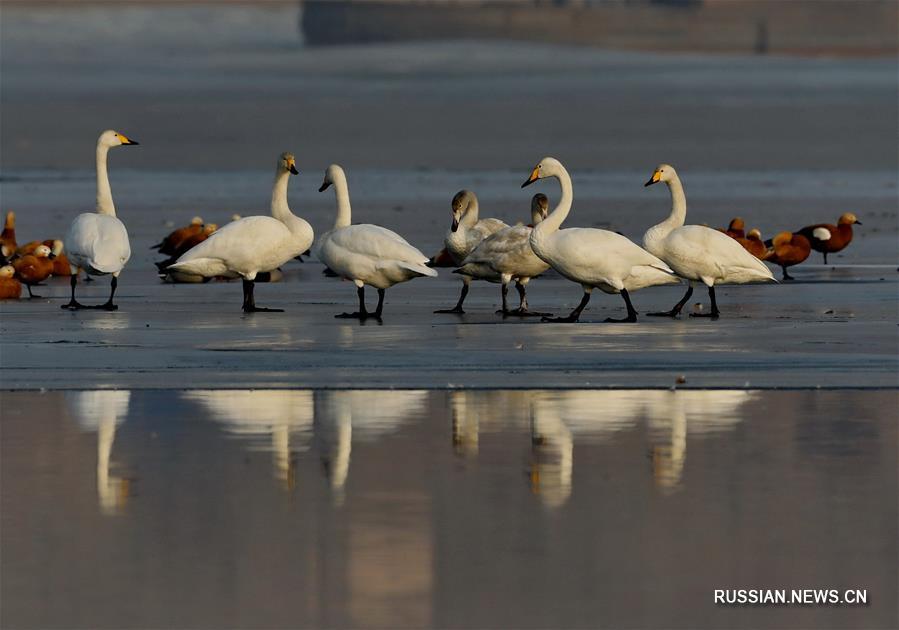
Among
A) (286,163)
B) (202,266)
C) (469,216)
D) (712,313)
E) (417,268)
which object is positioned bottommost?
(712,313)

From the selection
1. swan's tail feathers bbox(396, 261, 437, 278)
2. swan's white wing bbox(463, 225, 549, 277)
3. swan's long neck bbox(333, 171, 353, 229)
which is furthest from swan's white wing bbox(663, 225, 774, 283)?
swan's long neck bbox(333, 171, 353, 229)

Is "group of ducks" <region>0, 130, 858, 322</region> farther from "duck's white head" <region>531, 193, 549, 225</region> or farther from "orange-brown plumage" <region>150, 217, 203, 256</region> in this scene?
"orange-brown plumage" <region>150, 217, 203, 256</region>

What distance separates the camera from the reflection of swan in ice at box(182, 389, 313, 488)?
31.0 ft

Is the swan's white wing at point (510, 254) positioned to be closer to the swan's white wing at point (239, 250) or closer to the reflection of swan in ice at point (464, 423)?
the swan's white wing at point (239, 250)

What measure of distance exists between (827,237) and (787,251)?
1893mm

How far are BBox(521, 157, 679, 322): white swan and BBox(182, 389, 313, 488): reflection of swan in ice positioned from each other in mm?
4617

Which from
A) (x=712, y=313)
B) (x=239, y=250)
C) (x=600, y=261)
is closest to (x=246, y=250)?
(x=239, y=250)

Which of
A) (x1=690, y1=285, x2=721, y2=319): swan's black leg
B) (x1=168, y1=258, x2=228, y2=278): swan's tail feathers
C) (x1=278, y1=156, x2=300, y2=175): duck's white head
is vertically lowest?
(x1=690, y1=285, x2=721, y2=319): swan's black leg

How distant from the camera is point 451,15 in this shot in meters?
135

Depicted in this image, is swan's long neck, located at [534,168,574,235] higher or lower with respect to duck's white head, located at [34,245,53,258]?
higher

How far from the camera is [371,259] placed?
53.4 ft

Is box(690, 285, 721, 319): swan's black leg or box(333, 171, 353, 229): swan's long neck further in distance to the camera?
box(333, 171, 353, 229): swan's long neck

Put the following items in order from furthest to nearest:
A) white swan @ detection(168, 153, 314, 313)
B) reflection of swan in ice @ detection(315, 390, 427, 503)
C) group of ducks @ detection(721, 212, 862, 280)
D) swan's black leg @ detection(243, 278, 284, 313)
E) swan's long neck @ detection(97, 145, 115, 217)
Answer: group of ducks @ detection(721, 212, 862, 280) < swan's long neck @ detection(97, 145, 115, 217) < white swan @ detection(168, 153, 314, 313) < swan's black leg @ detection(243, 278, 284, 313) < reflection of swan in ice @ detection(315, 390, 427, 503)

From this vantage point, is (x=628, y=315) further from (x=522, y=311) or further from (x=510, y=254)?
(x=510, y=254)
